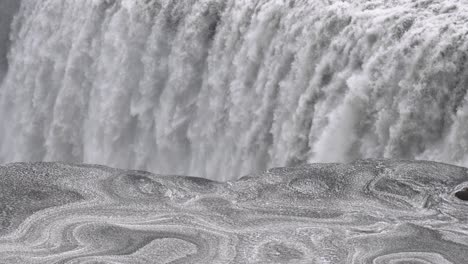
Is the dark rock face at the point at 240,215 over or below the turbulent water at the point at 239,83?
below

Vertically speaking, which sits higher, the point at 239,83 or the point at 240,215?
the point at 239,83

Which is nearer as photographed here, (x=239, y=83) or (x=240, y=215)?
(x=240, y=215)

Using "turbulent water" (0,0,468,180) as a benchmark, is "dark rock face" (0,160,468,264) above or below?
below

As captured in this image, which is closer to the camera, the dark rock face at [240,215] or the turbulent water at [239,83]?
the dark rock face at [240,215]
